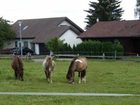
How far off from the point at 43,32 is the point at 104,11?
41.4 ft

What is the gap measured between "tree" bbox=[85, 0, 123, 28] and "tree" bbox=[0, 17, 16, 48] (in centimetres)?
1540

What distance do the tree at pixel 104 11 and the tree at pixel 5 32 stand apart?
15.4 meters

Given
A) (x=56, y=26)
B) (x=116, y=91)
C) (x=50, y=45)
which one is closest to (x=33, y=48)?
(x=56, y=26)

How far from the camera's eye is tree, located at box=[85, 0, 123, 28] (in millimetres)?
92375

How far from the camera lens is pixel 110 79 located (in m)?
29.8

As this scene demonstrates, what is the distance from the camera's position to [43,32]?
86625 millimetres

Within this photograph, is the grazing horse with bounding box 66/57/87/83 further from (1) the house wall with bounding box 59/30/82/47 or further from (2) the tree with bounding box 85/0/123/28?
(2) the tree with bounding box 85/0/123/28

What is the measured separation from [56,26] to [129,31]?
18897 mm

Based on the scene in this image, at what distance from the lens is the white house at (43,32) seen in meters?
82.5

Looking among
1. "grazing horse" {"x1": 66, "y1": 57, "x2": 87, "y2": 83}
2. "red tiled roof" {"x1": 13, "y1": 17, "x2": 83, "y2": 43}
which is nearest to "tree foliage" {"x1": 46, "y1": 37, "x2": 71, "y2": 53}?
"red tiled roof" {"x1": 13, "y1": 17, "x2": 83, "y2": 43}

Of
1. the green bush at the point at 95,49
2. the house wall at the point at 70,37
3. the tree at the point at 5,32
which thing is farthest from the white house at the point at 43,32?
the green bush at the point at 95,49

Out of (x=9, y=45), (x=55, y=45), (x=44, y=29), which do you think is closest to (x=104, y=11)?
(x=44, y=29)

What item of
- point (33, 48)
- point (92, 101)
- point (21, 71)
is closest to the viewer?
point (92, 101)

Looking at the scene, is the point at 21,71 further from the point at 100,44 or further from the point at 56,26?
the point at 56,26
